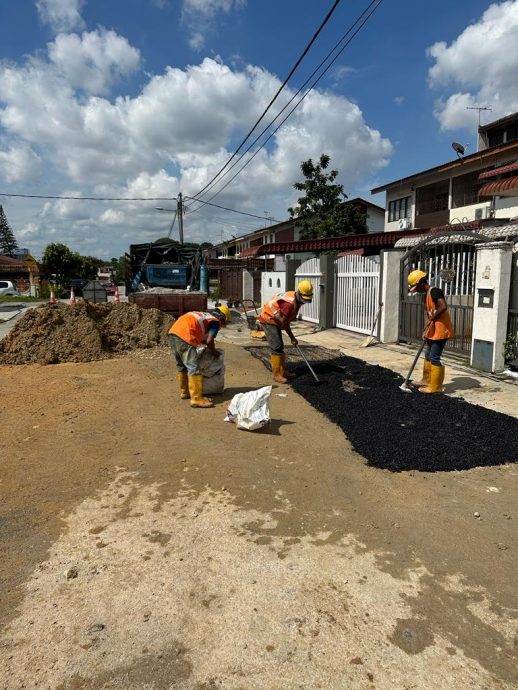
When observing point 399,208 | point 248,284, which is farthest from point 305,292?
point 399,208

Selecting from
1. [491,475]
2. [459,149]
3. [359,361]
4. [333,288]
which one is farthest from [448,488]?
[459,149]

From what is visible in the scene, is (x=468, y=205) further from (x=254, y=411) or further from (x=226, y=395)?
(x=254, y=411)

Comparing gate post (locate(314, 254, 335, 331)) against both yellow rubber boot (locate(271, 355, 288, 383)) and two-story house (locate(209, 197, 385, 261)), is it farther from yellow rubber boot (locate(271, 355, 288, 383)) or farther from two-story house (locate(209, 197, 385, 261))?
two-story house (locate(209, 197, 385, 261))

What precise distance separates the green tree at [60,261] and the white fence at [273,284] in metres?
33.9

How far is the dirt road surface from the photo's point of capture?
193 cm

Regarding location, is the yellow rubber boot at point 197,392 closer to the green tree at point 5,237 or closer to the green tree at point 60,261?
the green tree at point 60,261

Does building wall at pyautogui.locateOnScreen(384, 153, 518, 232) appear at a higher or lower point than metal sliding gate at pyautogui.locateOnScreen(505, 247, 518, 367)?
higher

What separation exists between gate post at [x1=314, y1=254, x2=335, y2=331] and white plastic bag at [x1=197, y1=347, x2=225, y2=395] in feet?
25.3

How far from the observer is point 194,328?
5.46m

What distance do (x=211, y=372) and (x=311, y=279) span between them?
29.7 feet

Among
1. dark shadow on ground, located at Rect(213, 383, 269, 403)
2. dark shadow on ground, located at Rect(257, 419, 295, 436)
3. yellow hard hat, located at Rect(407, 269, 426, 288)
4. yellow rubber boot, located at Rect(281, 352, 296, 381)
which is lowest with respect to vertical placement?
dark shadow on ground, located at Rect(257, 419, 295, 436)

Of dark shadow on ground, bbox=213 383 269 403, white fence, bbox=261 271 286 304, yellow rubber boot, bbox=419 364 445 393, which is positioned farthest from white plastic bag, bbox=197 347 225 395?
white fence, bbox=261 271 286 304

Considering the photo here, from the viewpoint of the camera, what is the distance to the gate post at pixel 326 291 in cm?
1313

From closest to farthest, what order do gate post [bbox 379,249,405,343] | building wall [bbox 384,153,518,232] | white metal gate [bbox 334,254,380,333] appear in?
gate post [bbox 379,249,405,343]
white metal gate [bbox 334,254,380,333]
building wall [bbox 384,153,518,232]
